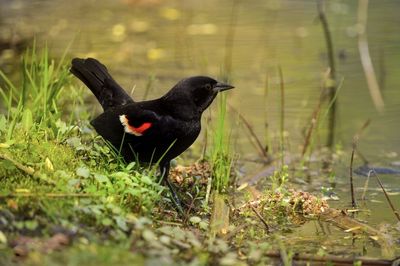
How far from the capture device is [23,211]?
4.33 meters

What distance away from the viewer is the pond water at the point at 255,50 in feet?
26.3

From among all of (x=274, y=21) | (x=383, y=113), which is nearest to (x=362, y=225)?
(x=383, y=113)

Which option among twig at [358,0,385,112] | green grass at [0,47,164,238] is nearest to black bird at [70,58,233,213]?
green grass at [0,47,164,238]

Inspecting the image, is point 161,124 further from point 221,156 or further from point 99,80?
point 99,80

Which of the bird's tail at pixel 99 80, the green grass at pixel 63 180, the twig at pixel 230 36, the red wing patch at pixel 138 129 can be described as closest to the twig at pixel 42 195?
the green grass at pixel 63 180

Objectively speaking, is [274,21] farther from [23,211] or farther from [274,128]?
[23,211]

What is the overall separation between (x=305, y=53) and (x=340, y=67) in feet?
2.64

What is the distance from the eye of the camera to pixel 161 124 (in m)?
5.31

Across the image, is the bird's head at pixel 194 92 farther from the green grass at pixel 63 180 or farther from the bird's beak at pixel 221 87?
the green grass at pixel 63 180

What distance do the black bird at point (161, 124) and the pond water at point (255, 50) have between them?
128 centimetres

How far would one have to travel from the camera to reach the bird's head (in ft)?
17.9

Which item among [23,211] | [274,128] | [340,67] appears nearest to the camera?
[23,211]

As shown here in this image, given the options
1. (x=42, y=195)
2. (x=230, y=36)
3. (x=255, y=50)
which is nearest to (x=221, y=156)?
(x=42, y=195)

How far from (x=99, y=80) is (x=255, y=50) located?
520 centimetres
